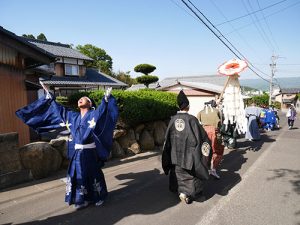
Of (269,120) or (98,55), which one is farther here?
(98,55)

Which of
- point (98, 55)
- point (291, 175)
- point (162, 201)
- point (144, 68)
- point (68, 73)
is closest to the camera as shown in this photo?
point (162, 201)

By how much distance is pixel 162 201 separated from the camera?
5.02 m

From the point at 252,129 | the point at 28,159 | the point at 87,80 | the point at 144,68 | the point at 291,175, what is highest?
the point at 144,68

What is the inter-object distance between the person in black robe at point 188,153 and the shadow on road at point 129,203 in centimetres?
41

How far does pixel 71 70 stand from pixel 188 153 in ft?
80.3

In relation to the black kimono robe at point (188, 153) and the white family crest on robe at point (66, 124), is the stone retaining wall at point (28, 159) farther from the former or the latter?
the black kimono robe at point (188, 153)

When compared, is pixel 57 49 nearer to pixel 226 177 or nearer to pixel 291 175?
pixel 226 177

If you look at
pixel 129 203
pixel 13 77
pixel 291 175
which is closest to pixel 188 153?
pixel 129 203

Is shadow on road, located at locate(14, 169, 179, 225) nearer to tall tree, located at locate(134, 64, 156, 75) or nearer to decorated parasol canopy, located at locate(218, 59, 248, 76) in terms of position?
decorated parasol canopy, located at locate(218, 59, 248, 76)

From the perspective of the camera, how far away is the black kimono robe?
15.8 feet

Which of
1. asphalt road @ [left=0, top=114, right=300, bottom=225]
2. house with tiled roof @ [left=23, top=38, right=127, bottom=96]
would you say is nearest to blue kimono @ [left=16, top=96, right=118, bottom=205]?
asphalt road @ [left=0, top=114, right=300, bottom=225]

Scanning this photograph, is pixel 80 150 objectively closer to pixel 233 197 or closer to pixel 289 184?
pixel 233 197

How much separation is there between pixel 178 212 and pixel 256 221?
1298 mm

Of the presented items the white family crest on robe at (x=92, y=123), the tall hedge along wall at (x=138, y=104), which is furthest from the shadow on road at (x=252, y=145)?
the white family crest on robe at (x=92, y=123)
